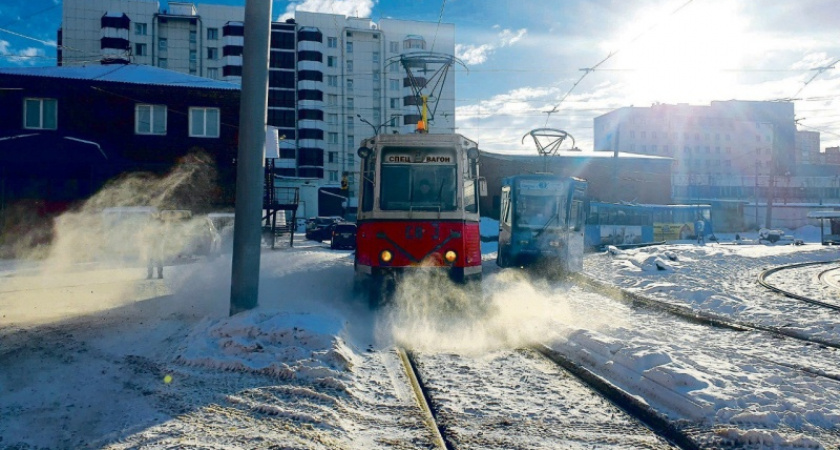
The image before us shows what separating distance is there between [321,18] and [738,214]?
1923 inches

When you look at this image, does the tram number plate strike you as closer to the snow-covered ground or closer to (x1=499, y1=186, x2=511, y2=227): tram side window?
the snow-covered ground

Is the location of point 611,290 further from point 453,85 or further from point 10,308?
A: point 453,85

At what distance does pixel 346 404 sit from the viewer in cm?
455

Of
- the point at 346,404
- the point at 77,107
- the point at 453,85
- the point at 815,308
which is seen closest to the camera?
the point at 346,404

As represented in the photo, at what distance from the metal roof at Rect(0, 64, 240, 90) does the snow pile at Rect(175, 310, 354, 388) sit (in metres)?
25.2

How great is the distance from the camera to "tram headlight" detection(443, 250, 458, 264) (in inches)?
359

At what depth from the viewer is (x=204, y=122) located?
29516mm

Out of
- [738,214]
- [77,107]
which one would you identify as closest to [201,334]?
[77,107]

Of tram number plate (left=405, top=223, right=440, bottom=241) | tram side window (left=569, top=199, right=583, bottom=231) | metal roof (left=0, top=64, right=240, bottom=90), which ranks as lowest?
tram number plate (left=405, top=223, right=440, bottom=241)

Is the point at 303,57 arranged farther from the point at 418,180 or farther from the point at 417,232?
the point at 417,232

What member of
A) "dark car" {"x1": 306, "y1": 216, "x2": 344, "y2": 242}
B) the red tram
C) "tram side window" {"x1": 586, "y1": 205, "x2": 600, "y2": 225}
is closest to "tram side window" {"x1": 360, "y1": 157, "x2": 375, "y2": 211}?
the red tram

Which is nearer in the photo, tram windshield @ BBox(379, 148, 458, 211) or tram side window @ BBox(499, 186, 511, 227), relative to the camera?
tram windshield @ BBox(379, 148, 458, 211)

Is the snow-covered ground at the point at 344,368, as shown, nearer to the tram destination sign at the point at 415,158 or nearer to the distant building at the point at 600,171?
the tram destination sign at the point at 415,158

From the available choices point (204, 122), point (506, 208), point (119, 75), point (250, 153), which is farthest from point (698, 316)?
point (119, 75)
